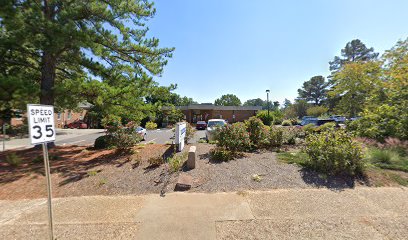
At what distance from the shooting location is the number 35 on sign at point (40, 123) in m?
2.66

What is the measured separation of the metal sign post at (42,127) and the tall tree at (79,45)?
16.7ft

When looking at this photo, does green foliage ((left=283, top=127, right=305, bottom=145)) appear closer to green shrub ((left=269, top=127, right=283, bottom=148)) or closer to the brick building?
green shrub ((left=269, top=127, right=283, bottom=148))

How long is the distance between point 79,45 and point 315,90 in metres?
84.2

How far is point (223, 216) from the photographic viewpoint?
3.60 metres

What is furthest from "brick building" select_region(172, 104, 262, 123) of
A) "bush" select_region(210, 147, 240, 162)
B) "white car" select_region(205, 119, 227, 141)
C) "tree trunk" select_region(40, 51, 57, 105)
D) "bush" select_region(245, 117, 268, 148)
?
"bush" select_region(210, 147, 240, 162)

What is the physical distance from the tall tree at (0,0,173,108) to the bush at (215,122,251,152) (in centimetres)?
406

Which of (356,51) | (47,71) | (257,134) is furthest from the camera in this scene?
(356,51)

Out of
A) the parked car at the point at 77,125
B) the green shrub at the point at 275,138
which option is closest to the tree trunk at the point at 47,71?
the green shrub at the point at 275,138

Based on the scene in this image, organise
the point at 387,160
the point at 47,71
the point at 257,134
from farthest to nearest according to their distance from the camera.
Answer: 1. the point at 47,71
2. the point at 257,134
3. the point at 387,160

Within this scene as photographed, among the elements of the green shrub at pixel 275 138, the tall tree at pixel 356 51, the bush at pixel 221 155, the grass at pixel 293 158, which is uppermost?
the tall tree at pixel 356 51

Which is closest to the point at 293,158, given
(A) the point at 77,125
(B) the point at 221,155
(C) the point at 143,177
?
(B) the point at 221,155

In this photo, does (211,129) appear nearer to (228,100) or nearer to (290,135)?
(290,135)

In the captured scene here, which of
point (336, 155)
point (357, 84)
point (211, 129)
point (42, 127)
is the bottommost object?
point (336, 155)

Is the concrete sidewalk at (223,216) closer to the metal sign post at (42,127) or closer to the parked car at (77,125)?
the metal sign post at (42,127)
